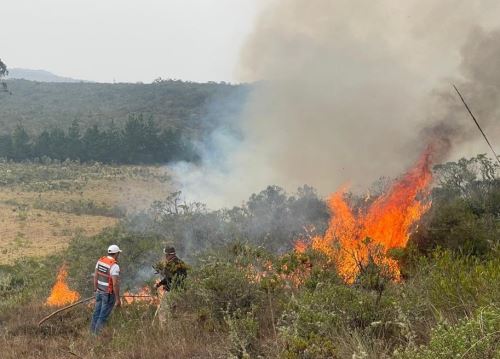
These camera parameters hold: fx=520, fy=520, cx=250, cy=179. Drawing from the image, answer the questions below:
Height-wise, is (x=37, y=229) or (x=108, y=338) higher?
→ (x=108, y=338)

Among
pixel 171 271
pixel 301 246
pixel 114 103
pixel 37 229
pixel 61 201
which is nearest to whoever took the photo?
pixel 171 271

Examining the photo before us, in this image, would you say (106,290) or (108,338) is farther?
(106,290)

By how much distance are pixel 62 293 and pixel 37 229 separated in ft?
59.6

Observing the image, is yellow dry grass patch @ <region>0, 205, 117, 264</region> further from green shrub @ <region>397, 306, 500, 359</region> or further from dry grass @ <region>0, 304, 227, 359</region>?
green shrub @ <region>397, 306, 500, 359</region>

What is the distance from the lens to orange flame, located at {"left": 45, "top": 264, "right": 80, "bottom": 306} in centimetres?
1165

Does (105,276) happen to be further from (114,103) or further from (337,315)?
(114,103)

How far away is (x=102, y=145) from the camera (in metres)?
53.8

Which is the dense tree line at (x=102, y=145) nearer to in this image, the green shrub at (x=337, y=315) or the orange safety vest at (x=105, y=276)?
the orange safety vest at (x=105, y=276)

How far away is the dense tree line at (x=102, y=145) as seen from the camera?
52.7m

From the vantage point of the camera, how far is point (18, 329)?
835 centimetres

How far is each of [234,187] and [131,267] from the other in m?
17.9

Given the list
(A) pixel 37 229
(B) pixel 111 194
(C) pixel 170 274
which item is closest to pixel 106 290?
(C) pixel 170 274

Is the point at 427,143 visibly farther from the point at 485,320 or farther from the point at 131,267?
the point at 485,320

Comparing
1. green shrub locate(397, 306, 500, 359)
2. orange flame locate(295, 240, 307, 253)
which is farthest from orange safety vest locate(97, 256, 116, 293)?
green shrub locate(397, 306, 500, 359)
